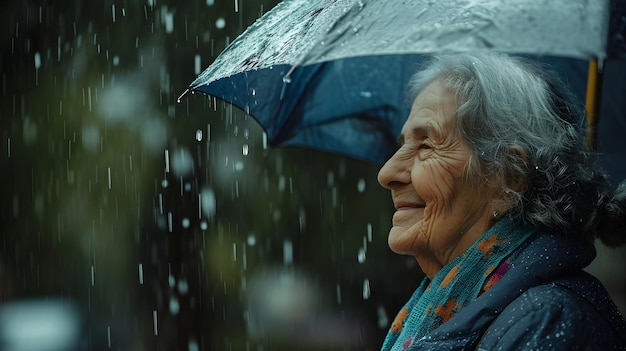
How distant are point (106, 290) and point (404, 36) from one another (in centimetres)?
593

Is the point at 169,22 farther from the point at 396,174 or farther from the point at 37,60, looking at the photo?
the point at 396,174

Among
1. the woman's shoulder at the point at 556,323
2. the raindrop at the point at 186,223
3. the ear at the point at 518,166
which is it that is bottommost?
the raindrop at the point at 186,223

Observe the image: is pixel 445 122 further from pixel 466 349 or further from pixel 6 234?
pixel 6 234

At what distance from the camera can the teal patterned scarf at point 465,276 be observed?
2.22 m

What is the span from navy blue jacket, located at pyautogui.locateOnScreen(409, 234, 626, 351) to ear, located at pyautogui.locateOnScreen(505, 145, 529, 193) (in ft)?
0.71

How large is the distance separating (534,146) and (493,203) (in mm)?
193

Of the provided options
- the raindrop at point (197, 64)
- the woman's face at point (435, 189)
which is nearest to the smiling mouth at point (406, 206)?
the woman's face at point (435, 189)

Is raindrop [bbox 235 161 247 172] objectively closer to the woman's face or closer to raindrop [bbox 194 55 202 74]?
raindrop [bbox 194 55 202 74]

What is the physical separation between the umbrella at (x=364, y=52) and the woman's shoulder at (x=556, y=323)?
2.12 feet

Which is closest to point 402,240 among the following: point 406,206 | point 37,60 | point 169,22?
point 406,206

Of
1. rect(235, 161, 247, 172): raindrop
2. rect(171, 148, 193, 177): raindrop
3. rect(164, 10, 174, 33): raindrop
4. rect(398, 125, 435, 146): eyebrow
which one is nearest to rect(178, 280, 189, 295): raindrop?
rect(171, 148, 193, 177): raindrop

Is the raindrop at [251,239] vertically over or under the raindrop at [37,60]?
under

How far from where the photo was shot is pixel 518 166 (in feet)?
7.47

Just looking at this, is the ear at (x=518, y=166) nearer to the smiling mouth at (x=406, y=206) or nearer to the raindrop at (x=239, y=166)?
the smiling mouth at (x=406, y=206)
